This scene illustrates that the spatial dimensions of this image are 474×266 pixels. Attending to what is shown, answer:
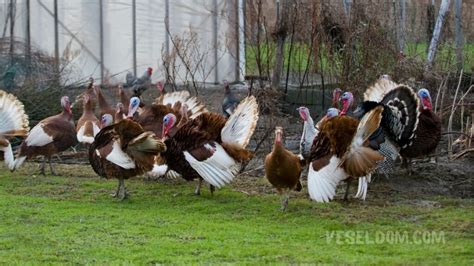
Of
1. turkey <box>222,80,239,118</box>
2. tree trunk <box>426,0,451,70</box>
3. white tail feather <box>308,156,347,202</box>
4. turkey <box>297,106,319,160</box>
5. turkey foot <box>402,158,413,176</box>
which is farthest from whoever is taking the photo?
turkey <box>222,80,239,118</box>

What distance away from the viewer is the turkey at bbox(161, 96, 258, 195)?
440 inches

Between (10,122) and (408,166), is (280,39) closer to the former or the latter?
(408,166)

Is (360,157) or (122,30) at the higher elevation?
(122,30)

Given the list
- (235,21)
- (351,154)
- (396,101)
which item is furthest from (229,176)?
(235,21)

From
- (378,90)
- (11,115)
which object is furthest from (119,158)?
(378,90)

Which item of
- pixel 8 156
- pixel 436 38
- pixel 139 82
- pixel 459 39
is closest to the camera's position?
pixel 8 156

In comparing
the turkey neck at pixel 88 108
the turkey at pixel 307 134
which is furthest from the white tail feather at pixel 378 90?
the turkey neck at pixel 88 108

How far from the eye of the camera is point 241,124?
37.7 ft

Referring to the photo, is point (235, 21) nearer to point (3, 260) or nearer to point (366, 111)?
point (366, 111)

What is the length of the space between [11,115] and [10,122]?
0.34 ft

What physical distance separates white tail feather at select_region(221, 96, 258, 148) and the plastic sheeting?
10369mm

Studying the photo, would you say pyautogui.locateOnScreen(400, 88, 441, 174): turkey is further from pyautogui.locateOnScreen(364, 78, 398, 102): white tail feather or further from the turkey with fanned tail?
the turkey with fanned tail

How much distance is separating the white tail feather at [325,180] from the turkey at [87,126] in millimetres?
3993

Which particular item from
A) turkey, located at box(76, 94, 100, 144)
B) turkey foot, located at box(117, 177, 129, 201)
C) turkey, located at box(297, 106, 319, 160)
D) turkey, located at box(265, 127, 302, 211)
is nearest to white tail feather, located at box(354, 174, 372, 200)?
turkey, located at box(297, 106, 319, 160)
